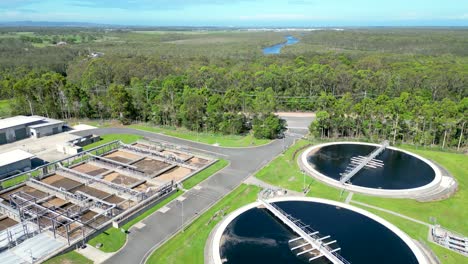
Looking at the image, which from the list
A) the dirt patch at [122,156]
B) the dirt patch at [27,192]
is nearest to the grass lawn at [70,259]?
the dirt patch at [27,192]

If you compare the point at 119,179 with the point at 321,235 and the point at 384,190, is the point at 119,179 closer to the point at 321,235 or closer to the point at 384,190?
the point at 321,235

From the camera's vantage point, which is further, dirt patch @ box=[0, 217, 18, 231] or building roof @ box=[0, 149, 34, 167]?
building roof @ box=[0, 149, 34, 167]

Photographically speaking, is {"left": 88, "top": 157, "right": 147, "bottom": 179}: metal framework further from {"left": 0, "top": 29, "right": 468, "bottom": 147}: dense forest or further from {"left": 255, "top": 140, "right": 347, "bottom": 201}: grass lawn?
{"left": 0, "top": 29, "right": 468, "bottom": 147}: dense forest

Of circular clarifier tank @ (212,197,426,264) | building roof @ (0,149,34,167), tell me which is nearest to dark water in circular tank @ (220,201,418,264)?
circular clarifier tank @ (212,197,426,264)

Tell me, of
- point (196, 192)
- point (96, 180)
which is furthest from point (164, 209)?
point (96, 180)

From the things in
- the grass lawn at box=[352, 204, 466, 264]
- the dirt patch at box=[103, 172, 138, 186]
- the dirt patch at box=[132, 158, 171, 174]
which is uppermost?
the grass lawn at box=[352, 204, 466, 264]

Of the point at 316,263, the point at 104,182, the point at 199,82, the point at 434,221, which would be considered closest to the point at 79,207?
the point at 104,182
